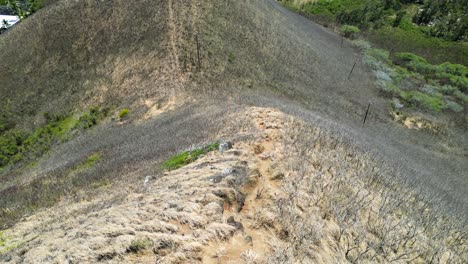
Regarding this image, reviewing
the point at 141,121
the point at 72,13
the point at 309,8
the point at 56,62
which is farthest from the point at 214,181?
the point at 309,8

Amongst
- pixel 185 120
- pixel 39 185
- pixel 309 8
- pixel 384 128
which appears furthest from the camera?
pixel 309 8

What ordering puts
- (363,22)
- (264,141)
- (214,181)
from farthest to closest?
1. (363,22)
2. (264,141)
3. (214,181)

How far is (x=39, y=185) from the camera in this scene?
1586cm

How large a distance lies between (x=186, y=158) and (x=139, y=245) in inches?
235

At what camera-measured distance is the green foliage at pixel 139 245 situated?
635 cm

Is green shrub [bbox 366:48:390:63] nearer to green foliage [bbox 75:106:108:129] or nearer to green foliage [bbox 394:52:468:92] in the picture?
green foliage [bbox 394:52:468:92]

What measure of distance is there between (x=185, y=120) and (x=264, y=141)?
9255 mm

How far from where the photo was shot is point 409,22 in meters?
71.4

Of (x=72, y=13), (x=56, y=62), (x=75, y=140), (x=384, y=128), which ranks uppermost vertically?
(x=72, y=13)

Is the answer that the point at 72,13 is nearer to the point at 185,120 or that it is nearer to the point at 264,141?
the point at 185,120

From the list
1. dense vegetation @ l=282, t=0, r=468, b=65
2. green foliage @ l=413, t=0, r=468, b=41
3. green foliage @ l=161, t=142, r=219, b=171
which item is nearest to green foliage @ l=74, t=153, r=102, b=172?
→ green foliage @ l=161, t=142, r=219, b=171

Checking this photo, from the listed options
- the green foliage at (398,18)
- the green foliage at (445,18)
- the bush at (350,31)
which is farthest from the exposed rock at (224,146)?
the green foliage at (398,18)

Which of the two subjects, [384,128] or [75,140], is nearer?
[75,140]

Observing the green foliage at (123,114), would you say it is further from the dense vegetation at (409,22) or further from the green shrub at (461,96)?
the dense vegetation at (409,22)
